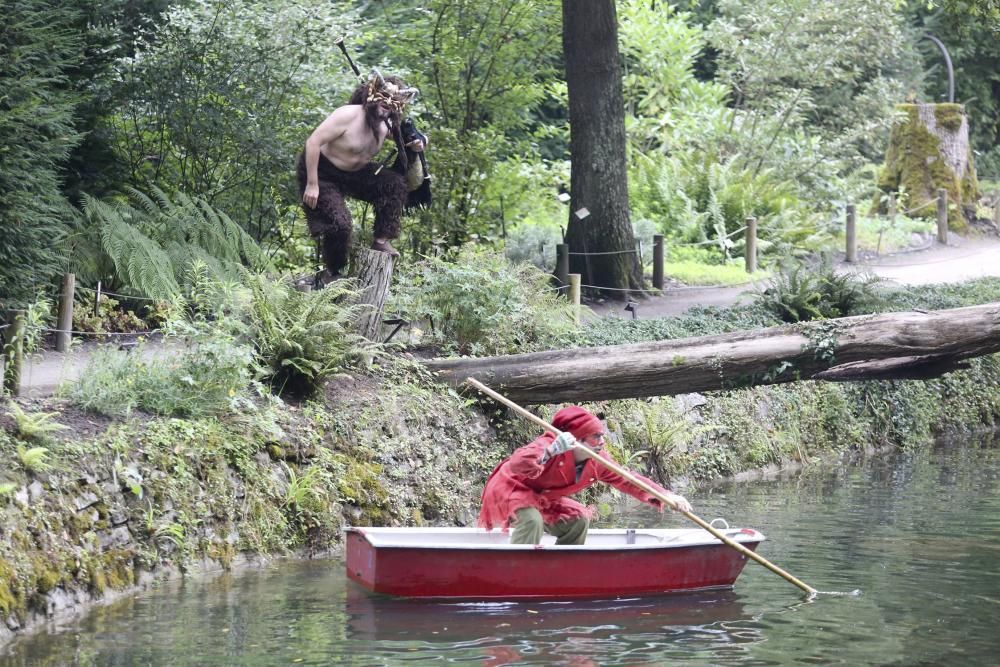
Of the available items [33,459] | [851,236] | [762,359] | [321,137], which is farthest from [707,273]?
Answer: [33,459]

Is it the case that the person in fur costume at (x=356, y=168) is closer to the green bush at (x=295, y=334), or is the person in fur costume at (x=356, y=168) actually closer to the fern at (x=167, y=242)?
the green bush at (x=295, y=334)

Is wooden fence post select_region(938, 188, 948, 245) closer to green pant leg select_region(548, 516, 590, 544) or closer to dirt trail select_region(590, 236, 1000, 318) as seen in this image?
dirt trail select_region(590, 236, 1000, 318)

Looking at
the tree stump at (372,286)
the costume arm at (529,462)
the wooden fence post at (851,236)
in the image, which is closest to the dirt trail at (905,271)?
the wooden fence post at (851,236)

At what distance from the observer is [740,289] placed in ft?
71.6

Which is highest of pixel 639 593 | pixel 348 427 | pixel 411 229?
pixel 411 229

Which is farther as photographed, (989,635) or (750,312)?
(750,312)

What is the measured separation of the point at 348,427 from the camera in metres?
12.1

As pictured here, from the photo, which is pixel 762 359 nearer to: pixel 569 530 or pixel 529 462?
pixel 569 530

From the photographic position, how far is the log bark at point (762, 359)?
12352 mm

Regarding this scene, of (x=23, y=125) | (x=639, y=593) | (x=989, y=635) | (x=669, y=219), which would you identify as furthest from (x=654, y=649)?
(x=669, y=219)

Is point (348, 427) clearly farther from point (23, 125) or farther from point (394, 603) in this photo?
point (23, 125)

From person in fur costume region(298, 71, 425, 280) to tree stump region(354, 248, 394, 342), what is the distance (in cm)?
22

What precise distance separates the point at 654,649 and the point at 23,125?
7297mm

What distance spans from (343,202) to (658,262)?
8.04m
